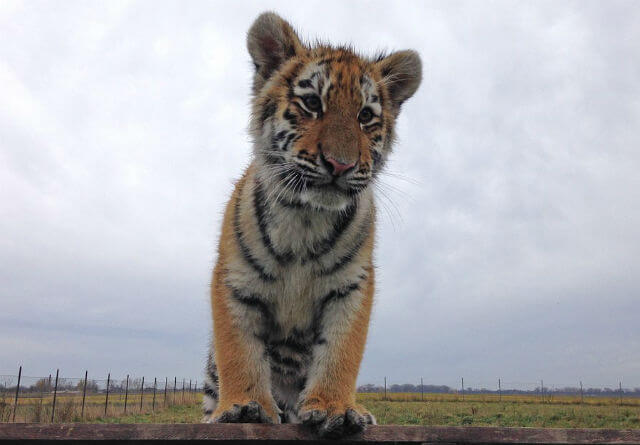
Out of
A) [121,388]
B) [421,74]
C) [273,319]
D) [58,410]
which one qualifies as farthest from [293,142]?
[121,388]

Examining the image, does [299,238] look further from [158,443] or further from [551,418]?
[551,418]

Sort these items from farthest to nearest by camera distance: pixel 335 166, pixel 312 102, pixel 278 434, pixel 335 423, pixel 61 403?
pixel 61 403, pixel 312 102, pixel 335 166, pixel 335 423, pixel 278 434

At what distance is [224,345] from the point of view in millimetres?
4172

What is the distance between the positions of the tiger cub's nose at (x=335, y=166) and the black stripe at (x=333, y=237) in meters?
0.56

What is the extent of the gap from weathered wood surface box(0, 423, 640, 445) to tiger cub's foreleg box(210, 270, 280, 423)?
22.6 inches

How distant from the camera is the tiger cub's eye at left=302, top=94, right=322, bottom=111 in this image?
4.17 metres

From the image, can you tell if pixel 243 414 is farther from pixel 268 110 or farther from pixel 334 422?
pixel 268 110

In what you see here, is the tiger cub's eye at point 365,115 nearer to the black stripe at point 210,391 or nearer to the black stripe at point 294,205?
the black stripe at point 294,205

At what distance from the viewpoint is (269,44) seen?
475 centimetres

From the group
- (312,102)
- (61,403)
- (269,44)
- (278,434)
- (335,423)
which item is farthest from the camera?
(61,403)

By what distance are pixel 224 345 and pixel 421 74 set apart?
295 centimetres

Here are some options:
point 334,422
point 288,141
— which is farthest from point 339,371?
point 288,141

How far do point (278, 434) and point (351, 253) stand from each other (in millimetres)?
1485

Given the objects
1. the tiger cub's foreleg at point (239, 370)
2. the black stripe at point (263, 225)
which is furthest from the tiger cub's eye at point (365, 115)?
the tiger cub's foreleg at point (239, 370)
